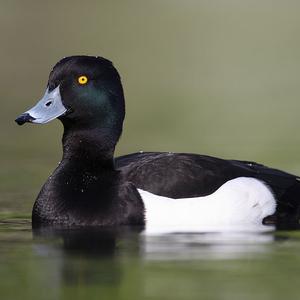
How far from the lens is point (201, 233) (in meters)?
10.1

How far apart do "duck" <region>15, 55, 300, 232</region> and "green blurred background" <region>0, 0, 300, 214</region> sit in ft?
3.36

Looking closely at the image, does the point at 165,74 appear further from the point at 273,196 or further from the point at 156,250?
the point at 156,250

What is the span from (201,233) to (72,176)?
4.47ft

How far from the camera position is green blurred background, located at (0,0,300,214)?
15742 millimetres

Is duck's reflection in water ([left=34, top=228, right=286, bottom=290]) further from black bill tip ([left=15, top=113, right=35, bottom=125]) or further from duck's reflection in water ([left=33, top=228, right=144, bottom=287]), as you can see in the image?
black bill tip ([left=15, top=113, right=35, bottom=125])

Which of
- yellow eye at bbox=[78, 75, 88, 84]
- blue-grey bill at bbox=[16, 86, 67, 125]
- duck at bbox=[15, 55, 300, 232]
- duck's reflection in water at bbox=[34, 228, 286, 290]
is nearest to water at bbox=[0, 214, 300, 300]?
duck's reflection in water at bbox=[34, 228, 286, 290]

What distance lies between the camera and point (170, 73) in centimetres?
2548

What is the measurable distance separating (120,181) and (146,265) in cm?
198

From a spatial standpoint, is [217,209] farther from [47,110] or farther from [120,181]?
[47,110]

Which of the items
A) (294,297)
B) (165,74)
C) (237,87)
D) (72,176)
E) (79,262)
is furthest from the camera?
(165,74)

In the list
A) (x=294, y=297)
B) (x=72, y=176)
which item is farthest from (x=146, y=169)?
(x=294, y=297)

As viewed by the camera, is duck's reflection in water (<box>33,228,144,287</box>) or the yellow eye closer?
duck's reflection in water (<box>33,228,144,287</box>)

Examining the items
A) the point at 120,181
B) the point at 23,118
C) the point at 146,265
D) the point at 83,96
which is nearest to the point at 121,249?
the point at 146,265

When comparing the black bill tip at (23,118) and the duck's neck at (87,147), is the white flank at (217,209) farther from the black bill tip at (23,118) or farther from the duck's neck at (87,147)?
the black bill tip at (23,118)
